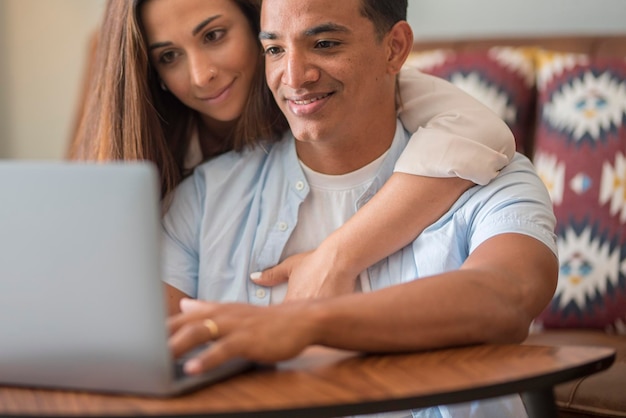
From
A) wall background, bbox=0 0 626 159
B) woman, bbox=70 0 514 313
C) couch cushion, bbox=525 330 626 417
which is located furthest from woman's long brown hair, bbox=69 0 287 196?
wall background, bbox=0 0 626 159

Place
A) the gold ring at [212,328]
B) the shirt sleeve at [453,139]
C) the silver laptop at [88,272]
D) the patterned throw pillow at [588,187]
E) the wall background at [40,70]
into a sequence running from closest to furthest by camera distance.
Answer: the silver laptop at [88,272] → the gold ring at [212,328] → the shirt sleeve at [453,139] → the patterned throw pillow at [588,187] → the wall background at [40,70]

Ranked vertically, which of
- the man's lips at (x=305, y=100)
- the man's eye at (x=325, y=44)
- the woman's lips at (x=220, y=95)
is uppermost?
the man's eye at (x=325, y=44)

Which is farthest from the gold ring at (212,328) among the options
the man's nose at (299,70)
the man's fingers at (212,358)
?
the man's nose at (299,70)

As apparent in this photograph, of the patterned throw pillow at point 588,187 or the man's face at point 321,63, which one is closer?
the man's face at point 321,63

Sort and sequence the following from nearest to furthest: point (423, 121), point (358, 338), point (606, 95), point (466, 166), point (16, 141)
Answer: point (358, 338) → point (466, 166) → point (423, 121) → point (606, 95) → point (16, 141)

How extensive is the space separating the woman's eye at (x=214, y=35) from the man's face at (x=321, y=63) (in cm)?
14

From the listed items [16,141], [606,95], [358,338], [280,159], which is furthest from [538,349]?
[16,141]

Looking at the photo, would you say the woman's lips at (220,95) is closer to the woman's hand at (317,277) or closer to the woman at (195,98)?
the woman at (195,98)

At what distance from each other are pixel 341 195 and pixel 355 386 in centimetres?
75

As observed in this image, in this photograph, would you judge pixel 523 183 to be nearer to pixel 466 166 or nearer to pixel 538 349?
pixel 466 166

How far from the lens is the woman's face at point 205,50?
1.74 m

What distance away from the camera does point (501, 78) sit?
2.45 m

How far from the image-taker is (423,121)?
5.54 feet

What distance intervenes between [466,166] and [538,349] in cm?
44
